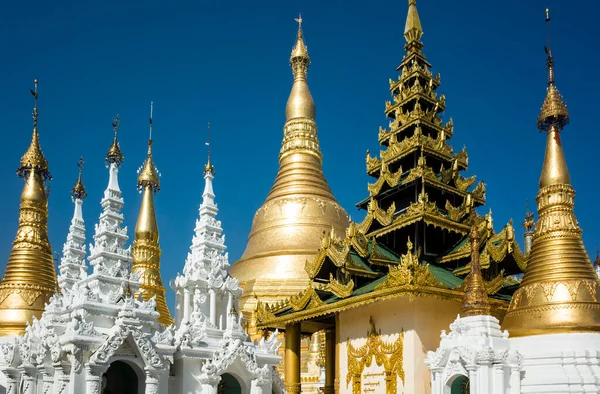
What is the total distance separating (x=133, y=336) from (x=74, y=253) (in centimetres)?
754

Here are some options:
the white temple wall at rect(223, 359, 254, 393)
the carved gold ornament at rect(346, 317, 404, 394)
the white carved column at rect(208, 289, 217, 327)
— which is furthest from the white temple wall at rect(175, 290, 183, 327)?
the carved gold ornament at rect(346, 317, 404, 394)

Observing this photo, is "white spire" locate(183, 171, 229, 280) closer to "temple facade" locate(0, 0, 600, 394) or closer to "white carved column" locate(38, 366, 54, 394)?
"temple facade" locate(0, 0, 600, 394)

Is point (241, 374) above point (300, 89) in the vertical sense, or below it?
below

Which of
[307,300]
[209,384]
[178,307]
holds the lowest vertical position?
[209,384]

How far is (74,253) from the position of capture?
18.8 metres

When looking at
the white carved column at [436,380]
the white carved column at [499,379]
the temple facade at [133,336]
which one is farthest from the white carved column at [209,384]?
the white carved column at [499,379]

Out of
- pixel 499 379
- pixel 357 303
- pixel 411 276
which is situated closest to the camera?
pixel 499 379

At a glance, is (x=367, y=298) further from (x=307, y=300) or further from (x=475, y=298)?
(x=475, y=298)

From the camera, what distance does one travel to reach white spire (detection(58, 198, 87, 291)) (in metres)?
18.2

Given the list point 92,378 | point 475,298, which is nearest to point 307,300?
point 475,298

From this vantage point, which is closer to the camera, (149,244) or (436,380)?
(436,380)

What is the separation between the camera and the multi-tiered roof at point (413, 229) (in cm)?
1772

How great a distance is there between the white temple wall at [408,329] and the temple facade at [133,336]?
3.71 meters

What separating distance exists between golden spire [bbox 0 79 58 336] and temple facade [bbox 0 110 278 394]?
15.5 ft
